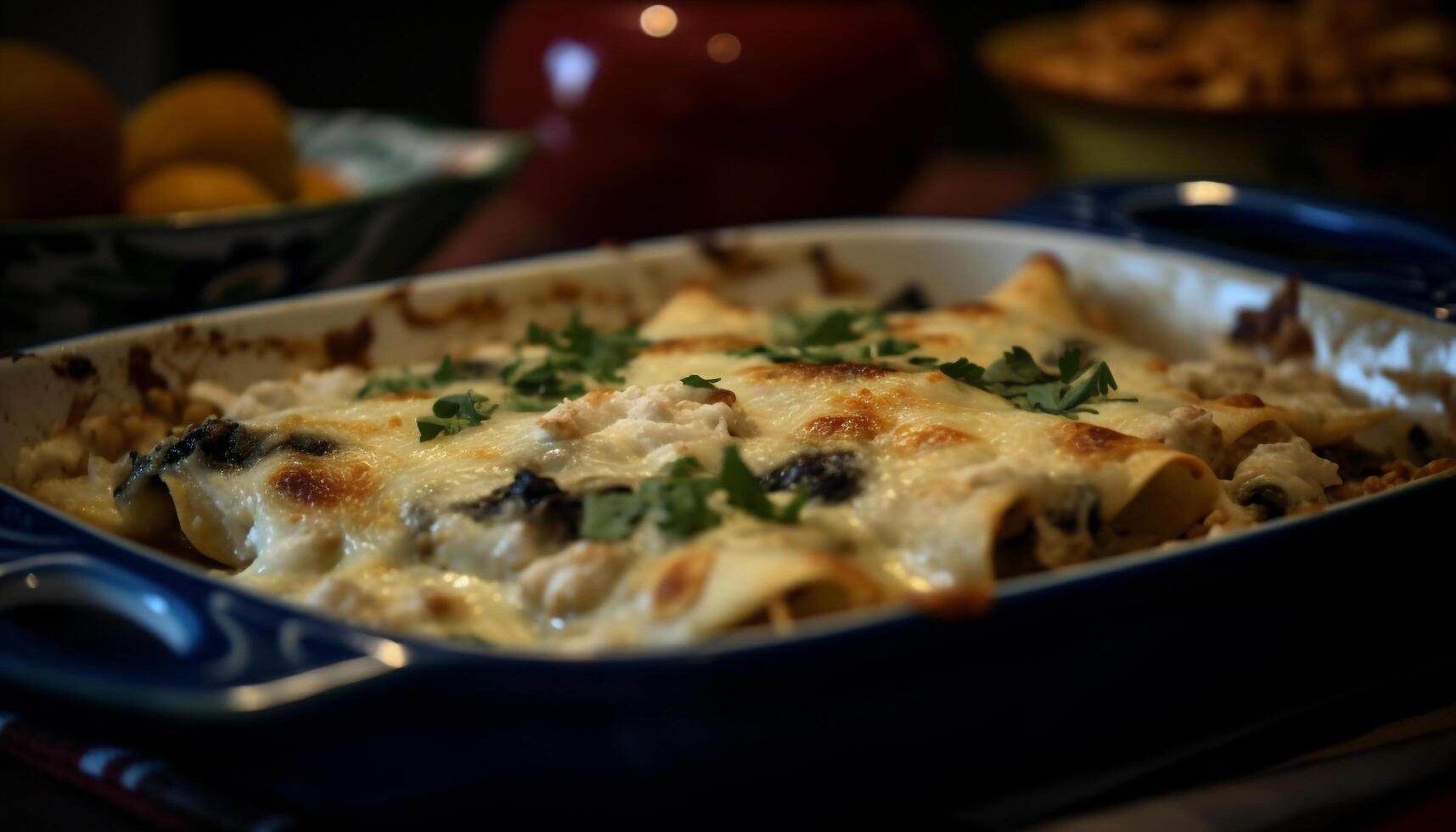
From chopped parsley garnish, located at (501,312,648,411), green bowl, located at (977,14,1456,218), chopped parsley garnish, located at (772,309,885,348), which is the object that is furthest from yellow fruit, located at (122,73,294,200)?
green bowl, located at (977,14,1456,218)

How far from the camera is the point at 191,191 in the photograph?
1778 mm

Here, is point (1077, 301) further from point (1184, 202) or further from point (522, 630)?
point (522, 630)

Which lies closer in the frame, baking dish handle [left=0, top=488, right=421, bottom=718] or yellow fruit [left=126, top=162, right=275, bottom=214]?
baking dish handle [left=0, top=488, right=421, bottom=718]

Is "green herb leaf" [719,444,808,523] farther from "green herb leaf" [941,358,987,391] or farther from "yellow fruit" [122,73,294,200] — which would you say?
"yellow fruit" [122,73,294,200]

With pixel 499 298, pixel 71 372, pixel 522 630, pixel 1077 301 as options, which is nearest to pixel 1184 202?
pixel 1077 301

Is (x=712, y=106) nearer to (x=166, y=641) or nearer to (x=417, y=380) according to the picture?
(x=417, y=380)

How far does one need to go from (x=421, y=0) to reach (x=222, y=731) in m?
3.76

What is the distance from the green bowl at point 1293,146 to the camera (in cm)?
203

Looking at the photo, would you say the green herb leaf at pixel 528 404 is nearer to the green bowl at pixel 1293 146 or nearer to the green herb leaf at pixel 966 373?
the green herb leaf at pixel 966 373

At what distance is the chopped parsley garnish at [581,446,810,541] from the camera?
36.5 inches

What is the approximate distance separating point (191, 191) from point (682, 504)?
3.84ft

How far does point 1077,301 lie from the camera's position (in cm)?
164

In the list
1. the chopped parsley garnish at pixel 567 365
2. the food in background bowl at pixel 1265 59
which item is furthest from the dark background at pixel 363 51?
the chopped parsley garnish at pixel 567 365

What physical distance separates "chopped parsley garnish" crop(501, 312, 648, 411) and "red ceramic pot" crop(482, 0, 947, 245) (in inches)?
30.4
